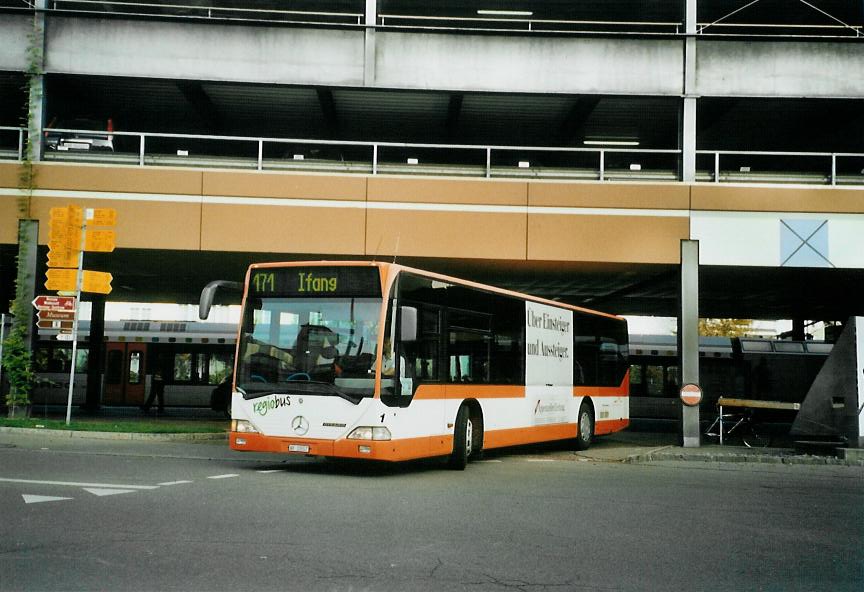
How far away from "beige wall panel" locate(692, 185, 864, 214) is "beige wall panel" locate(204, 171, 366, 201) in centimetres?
758

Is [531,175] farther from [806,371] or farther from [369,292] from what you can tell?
[806,371]

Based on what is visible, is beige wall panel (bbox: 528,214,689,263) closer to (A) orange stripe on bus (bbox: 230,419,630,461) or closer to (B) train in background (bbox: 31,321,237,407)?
(A) orange stripe on bus (bbox: 230,419,630,461)

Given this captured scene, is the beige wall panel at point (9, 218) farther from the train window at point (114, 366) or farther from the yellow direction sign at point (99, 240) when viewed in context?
the train window at point (114, 366)

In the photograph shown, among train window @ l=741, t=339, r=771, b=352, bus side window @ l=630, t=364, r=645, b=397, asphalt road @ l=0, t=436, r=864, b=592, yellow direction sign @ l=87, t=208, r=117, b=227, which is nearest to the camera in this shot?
asphalt road @ l=0, t=436, r=864, b=592

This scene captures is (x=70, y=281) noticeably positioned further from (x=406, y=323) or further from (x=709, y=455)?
(x=709, y=455)

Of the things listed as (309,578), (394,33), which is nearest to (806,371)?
(394,33)

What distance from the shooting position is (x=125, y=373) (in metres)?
31.2

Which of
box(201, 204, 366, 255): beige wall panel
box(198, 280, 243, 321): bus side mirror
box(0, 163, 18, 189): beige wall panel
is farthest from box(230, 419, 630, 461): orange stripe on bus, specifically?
box(0, 163, 18, 189): beige wall panel

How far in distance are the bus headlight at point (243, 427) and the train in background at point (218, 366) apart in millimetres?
18272

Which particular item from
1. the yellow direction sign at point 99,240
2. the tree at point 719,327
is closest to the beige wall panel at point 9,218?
the yellow direction sign at point 99,240

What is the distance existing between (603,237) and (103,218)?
10.6 metres

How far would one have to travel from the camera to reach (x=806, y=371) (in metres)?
32.0

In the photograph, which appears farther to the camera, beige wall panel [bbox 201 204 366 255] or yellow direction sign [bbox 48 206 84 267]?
beige wall panel [bbox 201 204 366 255]

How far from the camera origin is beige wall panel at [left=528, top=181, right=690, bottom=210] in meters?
19.6
